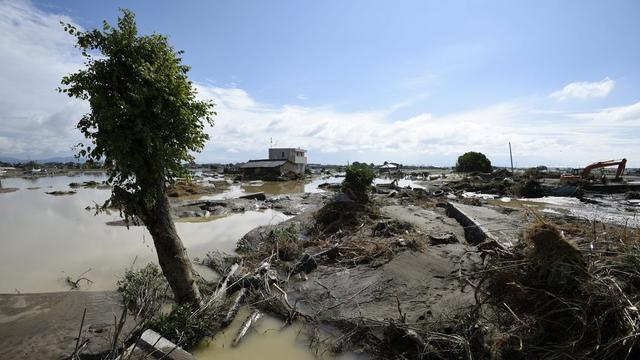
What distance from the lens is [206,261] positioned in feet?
37.1

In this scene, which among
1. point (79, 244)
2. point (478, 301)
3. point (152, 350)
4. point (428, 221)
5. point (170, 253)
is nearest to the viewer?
point (152, 350)

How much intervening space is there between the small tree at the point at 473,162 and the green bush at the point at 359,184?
2056 inches

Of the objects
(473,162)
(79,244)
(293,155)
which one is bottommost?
(79,244)

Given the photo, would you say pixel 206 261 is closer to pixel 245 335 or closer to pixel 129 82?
pixel 245 335

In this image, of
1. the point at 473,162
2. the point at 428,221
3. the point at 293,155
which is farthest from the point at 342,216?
the point at 293,155

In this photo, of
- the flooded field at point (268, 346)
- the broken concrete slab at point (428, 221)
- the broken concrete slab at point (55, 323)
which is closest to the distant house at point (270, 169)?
the broken concrete slab at point (428, 221)

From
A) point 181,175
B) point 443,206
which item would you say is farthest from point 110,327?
point 443,206

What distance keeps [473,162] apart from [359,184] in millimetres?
53756

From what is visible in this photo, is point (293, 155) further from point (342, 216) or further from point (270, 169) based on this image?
point (342, 216)

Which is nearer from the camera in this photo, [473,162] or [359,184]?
[359,184]

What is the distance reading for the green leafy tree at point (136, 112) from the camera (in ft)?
18.1

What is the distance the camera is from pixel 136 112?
5.48 metres

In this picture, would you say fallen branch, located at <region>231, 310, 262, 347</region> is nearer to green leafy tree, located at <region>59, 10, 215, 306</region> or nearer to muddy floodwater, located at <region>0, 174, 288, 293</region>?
green leafy tree, located at <region>59, 10, 215, 306</region>

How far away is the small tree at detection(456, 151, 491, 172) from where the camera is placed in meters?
60.5
